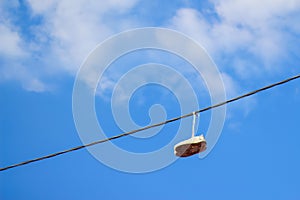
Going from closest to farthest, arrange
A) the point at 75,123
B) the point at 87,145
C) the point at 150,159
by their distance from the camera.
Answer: the point at 87,145 → the point at 75,123 → the point at 150,159

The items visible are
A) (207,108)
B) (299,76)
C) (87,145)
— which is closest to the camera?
(299,76)

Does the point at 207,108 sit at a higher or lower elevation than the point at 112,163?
lower

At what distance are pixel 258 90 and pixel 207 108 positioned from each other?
0.91 m

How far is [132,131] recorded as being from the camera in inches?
281

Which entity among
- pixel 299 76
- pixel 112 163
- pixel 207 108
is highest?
pixel 112 163

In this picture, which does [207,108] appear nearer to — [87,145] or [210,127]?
[210,127]

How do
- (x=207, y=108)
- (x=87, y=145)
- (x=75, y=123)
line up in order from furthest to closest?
(x=75, y=123)
(x=87, y=145)
(x=207, y=108)

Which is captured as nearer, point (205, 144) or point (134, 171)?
point (205, 144)

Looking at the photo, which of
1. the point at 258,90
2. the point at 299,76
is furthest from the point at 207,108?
the point at 299,76

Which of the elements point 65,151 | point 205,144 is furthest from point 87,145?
point 205,144

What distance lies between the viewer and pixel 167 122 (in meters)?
6.99

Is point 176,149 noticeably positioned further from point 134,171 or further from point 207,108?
point 134,171

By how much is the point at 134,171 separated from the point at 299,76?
379cm

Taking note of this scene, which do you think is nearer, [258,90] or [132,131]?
[258,90]
